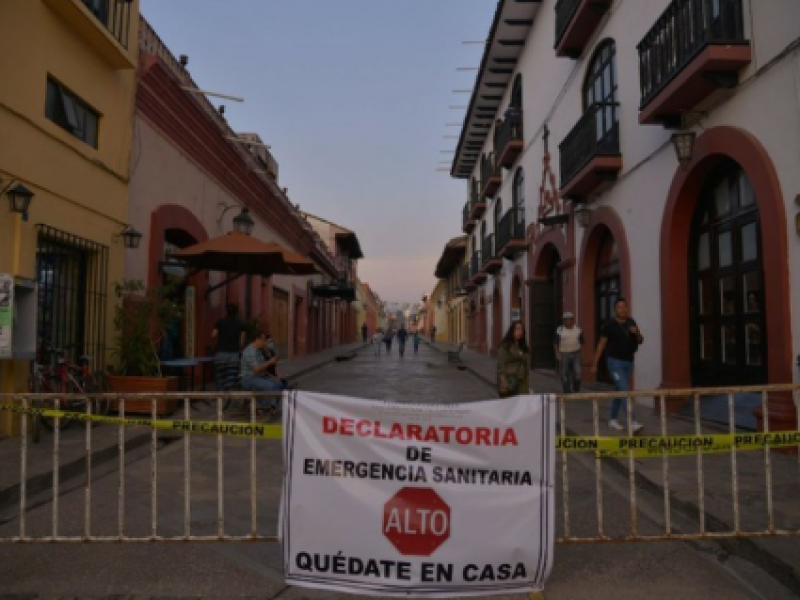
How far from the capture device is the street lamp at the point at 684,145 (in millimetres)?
8016

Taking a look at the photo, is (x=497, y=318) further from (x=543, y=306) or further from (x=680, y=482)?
(x=680, y=482)

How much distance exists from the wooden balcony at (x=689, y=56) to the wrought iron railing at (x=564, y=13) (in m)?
3.72

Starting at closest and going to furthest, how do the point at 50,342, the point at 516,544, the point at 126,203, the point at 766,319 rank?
the point at 516,544 → the point at 766,319 → the point at 50,342 → the point at 126,203

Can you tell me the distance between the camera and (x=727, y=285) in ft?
26.9

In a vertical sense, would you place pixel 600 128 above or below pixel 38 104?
above

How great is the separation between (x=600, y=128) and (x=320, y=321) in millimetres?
23408

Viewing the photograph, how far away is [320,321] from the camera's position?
33531mm

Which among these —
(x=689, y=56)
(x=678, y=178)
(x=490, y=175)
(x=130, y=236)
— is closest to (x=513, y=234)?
(x=490, y=175)

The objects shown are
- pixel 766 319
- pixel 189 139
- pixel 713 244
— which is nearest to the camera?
pixel 766 319

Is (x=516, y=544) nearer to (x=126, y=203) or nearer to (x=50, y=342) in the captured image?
(x=50, y=342)

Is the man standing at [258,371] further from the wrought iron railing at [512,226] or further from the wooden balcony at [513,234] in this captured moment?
the wrought iron railing at [512,226]

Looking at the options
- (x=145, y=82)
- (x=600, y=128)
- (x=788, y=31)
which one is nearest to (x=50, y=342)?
(x=145, y=82)

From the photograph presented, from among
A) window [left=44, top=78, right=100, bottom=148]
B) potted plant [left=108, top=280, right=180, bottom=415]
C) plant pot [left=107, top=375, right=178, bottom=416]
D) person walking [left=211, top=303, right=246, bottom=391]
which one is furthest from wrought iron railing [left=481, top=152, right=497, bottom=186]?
plant pot [left=107, top=375, right=178, bottom=416]

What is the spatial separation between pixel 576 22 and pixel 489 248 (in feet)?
45.0
